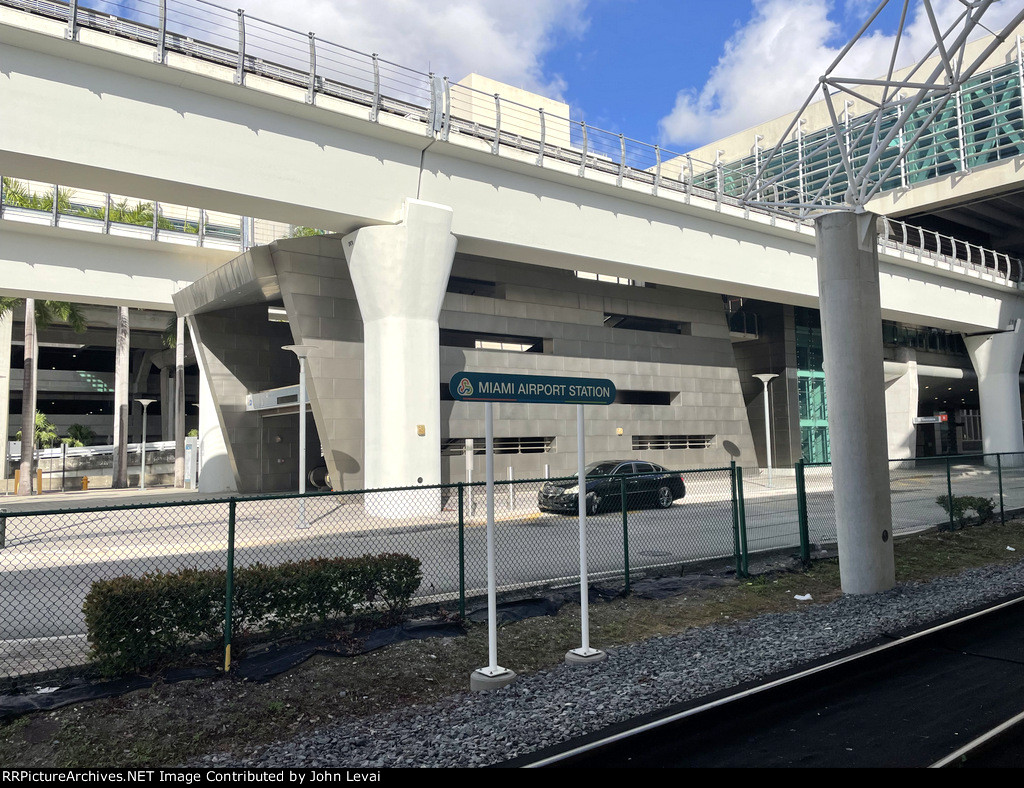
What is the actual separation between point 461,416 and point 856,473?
17.7 metres

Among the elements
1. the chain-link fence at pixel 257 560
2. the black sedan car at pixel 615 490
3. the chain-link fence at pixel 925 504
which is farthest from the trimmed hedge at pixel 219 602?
the chain-link fence at pixel 925 504

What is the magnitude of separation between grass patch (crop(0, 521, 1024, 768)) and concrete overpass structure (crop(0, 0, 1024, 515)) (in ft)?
41.2

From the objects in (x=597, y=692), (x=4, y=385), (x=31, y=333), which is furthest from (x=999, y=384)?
(x=4, y=385)

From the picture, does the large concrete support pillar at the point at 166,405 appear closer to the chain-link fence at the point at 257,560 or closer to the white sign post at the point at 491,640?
the chain-link fence at the point at 257,560

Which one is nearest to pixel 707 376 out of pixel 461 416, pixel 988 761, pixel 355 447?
pixel 461 416

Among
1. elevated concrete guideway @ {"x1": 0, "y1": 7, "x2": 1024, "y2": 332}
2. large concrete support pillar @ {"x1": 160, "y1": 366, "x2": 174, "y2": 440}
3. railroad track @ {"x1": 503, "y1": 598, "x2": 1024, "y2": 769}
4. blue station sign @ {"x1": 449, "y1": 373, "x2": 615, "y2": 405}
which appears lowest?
railroad track @ {"x1": 503, "y1": 598, "x2": 1024, "y2": 769}

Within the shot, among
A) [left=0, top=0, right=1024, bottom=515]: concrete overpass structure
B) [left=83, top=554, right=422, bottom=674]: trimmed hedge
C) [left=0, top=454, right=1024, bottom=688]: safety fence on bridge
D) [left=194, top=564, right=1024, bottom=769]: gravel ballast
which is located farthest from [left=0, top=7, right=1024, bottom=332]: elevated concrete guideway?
[left=194, top=564, right=1024, bottom=769]: gravel ballast

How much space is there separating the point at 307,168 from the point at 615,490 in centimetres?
1203

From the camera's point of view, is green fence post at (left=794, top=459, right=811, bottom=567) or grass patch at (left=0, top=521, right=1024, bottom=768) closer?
grass patch at (left=0, top=521, right=1024, bottom=768)

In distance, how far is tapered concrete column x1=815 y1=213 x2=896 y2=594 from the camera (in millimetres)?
10523

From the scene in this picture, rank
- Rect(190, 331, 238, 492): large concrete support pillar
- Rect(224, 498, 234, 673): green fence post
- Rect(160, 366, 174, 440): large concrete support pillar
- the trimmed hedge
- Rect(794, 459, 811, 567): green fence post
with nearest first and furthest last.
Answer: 1. the trimmed hedge
2. Rect(224, 498, 234, 673): green fence post
3. Rect(794, 459, 811, 567): green fence post
4. Rect(190, 331, 238, 492): large concrete support pillar
5. Rect(160, 366, 174, 440): large concrete support pillar

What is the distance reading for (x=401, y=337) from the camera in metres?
20.9

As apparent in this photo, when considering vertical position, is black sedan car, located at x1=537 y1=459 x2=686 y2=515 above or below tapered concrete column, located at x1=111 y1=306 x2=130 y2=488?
below

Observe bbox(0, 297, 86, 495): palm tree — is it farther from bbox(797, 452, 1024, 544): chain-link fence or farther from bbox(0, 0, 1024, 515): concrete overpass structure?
bbox(797, 452, 1024, 544): chain-link fence
